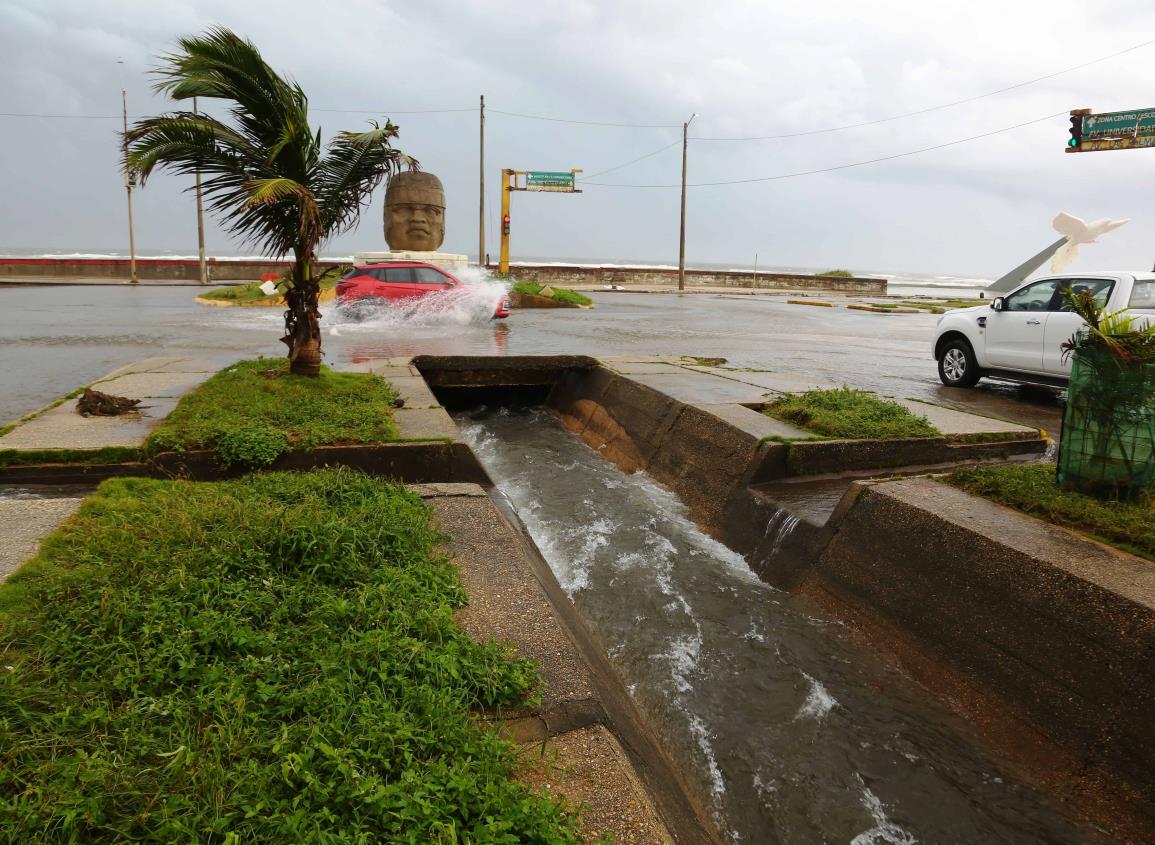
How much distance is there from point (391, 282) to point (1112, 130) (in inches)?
869

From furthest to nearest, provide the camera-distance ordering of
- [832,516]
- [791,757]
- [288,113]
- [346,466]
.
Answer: [288,113], [346,466], [832,516], [791,757]

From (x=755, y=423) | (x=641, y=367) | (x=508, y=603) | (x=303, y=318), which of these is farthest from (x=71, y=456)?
(x=641, y=367)

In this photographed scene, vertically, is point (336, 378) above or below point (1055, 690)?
above

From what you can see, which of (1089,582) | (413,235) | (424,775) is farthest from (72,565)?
(413,235)

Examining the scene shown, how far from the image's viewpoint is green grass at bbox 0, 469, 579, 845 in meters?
2.07

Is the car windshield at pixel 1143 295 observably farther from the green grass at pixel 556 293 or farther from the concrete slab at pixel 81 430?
the green grass at pixel 556 293

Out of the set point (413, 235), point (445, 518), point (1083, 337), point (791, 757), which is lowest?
point (791, 757)

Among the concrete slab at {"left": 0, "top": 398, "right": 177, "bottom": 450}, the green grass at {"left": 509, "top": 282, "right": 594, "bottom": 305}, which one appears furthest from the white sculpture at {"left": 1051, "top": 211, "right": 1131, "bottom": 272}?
the concrete slab at {"left": 0, "top": 398, "right": 177, "bottom": 450}

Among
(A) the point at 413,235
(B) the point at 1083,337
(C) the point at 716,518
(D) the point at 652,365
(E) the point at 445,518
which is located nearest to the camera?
(B) the point at 1083,337

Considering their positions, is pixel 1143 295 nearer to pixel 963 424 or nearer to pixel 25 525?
pixel 963 424

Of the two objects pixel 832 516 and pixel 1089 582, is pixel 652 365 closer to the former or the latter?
pixel 832 516

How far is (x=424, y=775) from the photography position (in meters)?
2.24

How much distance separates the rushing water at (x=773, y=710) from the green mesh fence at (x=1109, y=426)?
179 centimetres

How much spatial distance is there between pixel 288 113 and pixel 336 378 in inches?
111
